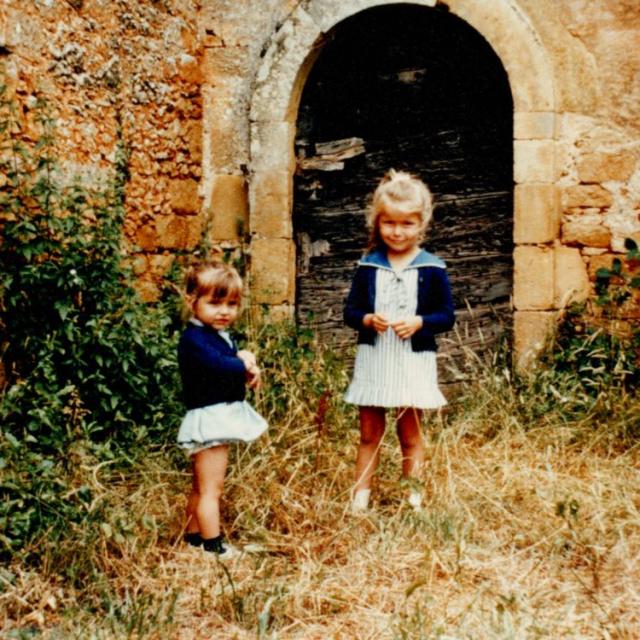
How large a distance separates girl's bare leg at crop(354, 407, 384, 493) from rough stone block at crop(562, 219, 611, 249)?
2.25 meters

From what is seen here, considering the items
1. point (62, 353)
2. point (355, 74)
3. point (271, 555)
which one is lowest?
point (271, 555)

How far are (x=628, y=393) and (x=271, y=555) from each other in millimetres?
2549

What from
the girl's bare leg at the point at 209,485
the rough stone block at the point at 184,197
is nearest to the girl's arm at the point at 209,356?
the girl's bare leg at the point at 209,485

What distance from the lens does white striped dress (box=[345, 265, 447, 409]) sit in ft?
11.7

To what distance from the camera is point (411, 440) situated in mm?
3703

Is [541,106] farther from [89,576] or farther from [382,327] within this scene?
[89,576]

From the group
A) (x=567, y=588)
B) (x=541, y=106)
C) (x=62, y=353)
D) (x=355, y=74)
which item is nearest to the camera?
(x=567, y=588)

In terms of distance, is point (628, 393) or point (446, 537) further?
point (628, 393)

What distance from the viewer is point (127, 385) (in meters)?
4.37

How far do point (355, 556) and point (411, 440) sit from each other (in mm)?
678

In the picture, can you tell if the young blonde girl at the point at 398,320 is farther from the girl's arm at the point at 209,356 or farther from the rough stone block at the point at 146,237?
the rough stone block at the point at 146,237

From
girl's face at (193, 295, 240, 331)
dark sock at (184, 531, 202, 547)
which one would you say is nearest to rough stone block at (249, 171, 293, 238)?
girl's face at (193, 295, 240, 331)

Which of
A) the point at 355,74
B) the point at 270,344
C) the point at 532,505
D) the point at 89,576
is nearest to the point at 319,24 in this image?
the point at 355,74

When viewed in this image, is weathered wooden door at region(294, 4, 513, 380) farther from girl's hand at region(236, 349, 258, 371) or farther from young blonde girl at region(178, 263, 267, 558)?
young blonde girl at region(178, 263, 267, 558)
